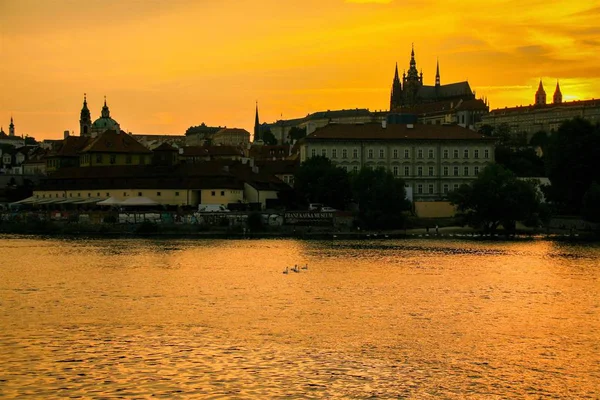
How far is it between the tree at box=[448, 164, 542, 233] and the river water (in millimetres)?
26494

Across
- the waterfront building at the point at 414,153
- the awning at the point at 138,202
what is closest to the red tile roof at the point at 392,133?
the waterfront building at the point at 414,153

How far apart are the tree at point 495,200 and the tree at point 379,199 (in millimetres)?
5660

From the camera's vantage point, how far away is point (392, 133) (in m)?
122

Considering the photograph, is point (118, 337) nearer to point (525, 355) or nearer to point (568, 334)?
point (525, 355)

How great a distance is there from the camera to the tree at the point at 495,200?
92.8 m

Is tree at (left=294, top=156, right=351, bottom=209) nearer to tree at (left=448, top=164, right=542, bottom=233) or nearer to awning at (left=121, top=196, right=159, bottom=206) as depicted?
tree at (left=448, top=164, right=542, bottom=233)

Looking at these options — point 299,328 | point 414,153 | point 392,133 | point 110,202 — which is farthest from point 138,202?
point 299,328

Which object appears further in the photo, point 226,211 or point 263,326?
point 226,211

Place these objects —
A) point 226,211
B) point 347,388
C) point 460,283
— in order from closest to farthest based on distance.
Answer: point 347,388, point 460,283, point 226,211

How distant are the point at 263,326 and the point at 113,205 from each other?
6879cm

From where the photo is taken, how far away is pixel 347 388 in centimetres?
2702

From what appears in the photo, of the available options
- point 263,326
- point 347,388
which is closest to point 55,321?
point 263,326

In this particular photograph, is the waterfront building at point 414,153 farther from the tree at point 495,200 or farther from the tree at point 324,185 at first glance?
the tree at point 495,200

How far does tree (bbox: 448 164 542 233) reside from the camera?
305 feet
